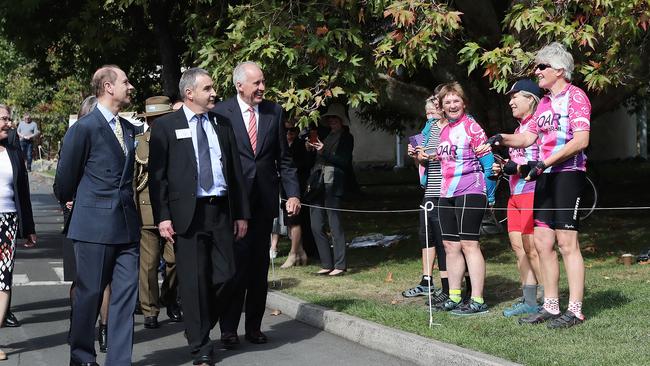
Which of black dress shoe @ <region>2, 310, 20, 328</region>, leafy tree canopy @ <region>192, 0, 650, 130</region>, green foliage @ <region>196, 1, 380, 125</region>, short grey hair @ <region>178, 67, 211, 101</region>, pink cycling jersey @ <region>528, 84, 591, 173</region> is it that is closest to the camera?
short grey hair @ <region>178, 67, 211, 101</region>

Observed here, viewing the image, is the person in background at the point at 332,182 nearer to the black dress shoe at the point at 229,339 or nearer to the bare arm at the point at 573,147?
the black dress shoe at the point at 229,339

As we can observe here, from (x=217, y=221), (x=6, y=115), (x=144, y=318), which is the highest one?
(x=6, y=115)

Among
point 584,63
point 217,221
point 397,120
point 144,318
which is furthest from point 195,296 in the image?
point 397,120

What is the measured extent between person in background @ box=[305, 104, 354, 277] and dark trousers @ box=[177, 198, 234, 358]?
4659mm

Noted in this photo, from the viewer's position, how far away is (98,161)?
7.29 meters

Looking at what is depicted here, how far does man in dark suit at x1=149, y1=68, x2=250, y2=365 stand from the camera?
7891 mm

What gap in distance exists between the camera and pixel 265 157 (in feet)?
29.0

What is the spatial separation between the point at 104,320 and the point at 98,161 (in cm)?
195

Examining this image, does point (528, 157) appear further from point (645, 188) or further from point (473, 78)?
point (645, 188)

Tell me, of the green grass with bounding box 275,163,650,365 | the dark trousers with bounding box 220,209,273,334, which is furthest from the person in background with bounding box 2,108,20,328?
the green grass with bounding box 275,163,650,365

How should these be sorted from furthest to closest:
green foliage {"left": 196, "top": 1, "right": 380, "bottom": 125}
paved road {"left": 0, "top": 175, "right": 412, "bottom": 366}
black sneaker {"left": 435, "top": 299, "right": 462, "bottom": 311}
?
green foliage {"left": 196, "top": 1, "right": 380, "bottom": 125}, black sneaker {"left": 435, "top": 299, "right": 462, "bottom": 311}, paved road {"left": 0, "top": 175, "right": 412, "bottom": 366}

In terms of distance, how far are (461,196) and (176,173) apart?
264 centimetres

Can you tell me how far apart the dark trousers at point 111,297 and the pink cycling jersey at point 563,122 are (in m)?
3.20

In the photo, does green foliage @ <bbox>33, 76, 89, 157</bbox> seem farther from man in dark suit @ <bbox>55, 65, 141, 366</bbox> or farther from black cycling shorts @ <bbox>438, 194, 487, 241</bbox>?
man in dark suit @ <bbox>55, 65, 141, 366</bbox>
